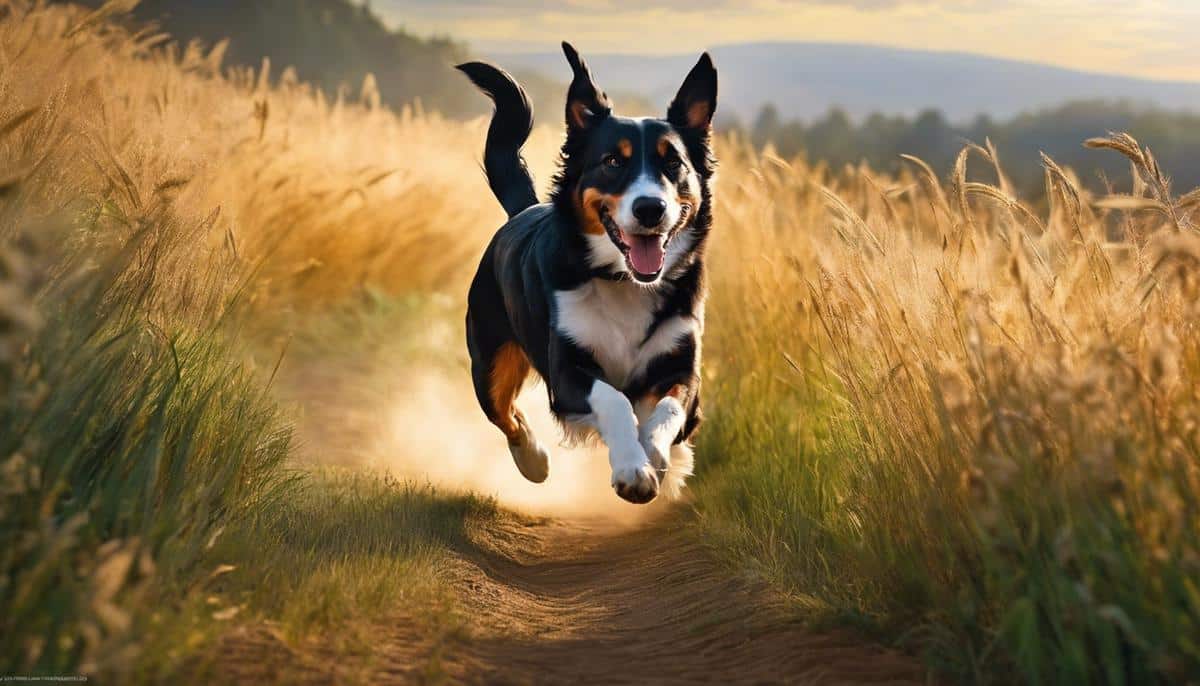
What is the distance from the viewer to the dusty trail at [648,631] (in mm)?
3719

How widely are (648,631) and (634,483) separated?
2.10 feet

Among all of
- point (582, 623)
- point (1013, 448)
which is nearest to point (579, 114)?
point (582, 623)

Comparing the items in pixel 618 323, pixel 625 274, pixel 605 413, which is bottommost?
pixel 605 413

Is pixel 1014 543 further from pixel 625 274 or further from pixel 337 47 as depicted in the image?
pixel 337 47

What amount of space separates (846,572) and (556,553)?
84.3 inches

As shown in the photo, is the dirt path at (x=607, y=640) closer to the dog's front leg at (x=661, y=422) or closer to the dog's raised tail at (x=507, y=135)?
the dog's front leg at (x=661, y=422)

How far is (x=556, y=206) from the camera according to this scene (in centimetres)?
597

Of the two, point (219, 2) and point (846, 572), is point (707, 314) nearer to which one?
point (846, 572)

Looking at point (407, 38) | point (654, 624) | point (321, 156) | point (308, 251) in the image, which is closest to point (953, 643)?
point (654, 624)

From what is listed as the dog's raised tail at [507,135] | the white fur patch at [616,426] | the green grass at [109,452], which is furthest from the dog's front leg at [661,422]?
the dog's raised tail at [507,135]

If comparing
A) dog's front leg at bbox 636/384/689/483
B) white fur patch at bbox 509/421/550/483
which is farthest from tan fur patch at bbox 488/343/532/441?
dog's front leg at bbox 636/384/689/483

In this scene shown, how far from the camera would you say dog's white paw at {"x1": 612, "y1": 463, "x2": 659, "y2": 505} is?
191 inches

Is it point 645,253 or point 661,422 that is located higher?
point 645,253

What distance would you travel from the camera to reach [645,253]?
219 inches
